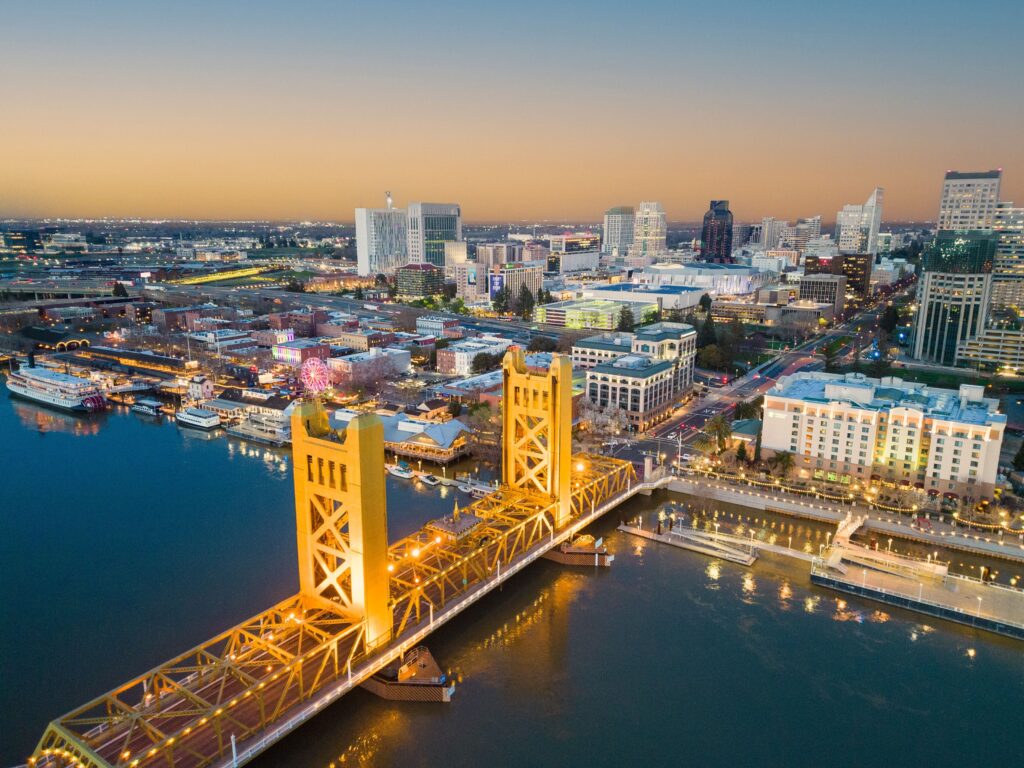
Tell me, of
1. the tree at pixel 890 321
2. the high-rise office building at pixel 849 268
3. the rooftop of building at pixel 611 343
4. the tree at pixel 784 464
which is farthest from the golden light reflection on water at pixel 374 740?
the high-rise office building at pixel 849 268

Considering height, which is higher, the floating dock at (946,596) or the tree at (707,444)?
the tree at (707,444)

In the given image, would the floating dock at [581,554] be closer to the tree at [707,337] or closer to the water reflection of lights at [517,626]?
the water reflection of lights at [517,626]

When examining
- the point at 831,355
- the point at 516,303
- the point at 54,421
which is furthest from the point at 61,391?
the point at 831,355

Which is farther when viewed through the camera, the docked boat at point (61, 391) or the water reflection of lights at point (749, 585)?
the docked boat at point (61, 391)

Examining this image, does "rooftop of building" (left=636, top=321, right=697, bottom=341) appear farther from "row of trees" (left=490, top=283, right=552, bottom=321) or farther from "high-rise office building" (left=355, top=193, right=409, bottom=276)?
"high-rise office building" (left=355, top=193, right=409, bottom=276)

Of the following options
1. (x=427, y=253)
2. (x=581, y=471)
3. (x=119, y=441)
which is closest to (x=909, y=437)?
(x=581, y=471)

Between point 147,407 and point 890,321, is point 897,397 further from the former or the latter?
point 147,407

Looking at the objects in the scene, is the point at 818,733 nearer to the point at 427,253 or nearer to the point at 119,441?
the point at 119,441
